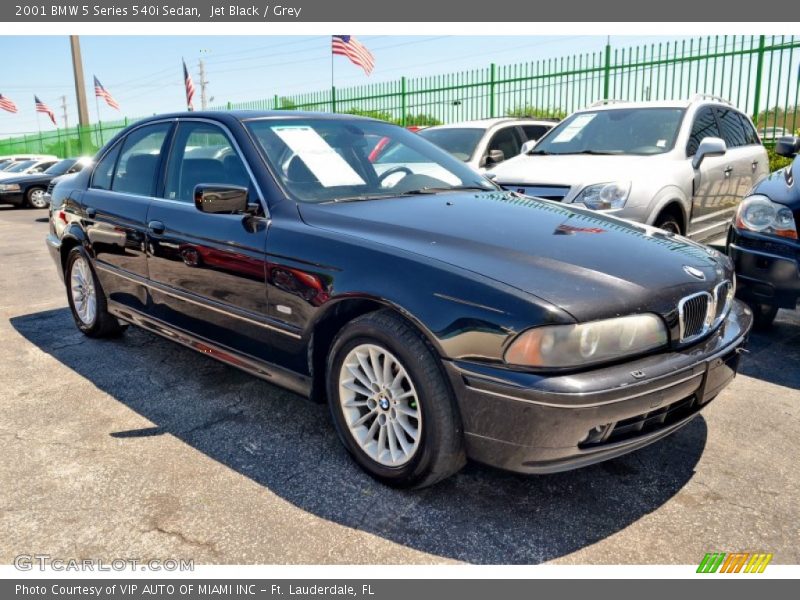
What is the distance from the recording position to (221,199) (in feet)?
9.87

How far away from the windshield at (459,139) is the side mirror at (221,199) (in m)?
5.00

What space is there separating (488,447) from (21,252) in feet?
30.0

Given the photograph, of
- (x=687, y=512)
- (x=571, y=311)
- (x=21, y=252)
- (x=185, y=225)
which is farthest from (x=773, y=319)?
(x=21, y=252)

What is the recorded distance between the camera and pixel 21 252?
30.9 feet

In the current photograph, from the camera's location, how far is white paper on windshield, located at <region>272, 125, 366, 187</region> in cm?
329

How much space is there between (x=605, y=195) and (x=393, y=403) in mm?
3416

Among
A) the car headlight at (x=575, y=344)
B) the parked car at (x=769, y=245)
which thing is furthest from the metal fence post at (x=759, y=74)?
the car headlight at (x=575, y=344)

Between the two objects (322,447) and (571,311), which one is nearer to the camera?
(571,311)

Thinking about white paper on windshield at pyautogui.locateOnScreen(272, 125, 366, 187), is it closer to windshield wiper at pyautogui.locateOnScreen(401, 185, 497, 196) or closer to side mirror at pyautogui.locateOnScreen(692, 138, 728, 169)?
windshield wiper at pyautogui.locateOnScreen(401, 185, 497, 196)

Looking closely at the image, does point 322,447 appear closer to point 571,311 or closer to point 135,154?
point 571,311

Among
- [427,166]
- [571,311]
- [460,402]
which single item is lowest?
[460,402]

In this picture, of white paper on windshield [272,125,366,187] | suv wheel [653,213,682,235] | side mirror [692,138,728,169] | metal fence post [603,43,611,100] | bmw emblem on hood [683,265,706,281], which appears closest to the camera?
bmw emblem on hood [683,265,706,281]

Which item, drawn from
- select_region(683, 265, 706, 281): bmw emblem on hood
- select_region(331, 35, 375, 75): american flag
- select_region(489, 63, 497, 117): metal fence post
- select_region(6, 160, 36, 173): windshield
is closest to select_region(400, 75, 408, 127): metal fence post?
select_region(331, 35, 375, 75): american flag

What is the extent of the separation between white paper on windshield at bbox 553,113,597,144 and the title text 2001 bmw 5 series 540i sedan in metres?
3.08
